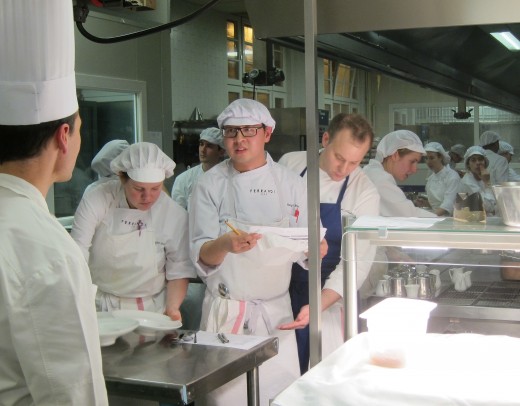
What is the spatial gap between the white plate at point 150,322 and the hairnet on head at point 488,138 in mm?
2626

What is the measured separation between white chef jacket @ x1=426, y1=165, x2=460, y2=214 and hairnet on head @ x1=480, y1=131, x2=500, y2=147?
0.33 m

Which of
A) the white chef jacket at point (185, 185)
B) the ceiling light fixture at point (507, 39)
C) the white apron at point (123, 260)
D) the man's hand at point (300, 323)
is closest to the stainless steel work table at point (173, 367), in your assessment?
the man's hand at point (300, 323)

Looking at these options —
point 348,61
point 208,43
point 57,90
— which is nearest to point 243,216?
point 348,61

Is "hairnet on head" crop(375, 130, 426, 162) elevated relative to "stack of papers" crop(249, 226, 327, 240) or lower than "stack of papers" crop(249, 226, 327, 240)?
elevated

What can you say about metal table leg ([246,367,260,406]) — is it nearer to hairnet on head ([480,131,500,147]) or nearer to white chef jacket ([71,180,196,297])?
white chef jacket ([71,180,196,297])

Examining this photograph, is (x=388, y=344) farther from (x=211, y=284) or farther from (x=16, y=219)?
(x=211, y=284)

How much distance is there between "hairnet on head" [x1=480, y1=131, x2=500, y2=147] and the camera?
14.0 ft

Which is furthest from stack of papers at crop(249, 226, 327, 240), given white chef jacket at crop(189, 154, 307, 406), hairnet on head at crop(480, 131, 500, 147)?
hairnet on head at crop(480, 131, 500, 147)

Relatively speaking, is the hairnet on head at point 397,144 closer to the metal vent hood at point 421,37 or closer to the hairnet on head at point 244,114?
the metal vent hood at point 421,37

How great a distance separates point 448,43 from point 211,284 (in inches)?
55.3

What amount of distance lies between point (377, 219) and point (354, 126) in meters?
1.01

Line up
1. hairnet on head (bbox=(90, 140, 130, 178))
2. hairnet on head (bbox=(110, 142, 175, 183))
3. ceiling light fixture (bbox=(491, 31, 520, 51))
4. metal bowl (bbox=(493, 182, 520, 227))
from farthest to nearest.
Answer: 1. hairnet on head (bbox=(90, 140, 130, 178))
2. ceiling light fixture (bbox=(491, 31, 520, 51))
3. hairnet on head (bbox=(110, 142, 175, 183))
4. metal bowl (bbox=(493, 182, 520, 227))

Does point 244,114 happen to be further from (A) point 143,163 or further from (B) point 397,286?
(B) point 397,286

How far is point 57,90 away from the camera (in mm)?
1346
